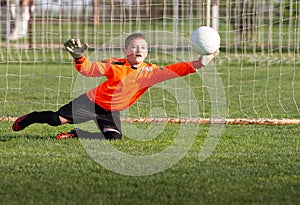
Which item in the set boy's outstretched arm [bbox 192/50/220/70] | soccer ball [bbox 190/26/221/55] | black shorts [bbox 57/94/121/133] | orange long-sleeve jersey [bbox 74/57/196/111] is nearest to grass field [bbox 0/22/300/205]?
black shorts [bbox 57/94/121/133]

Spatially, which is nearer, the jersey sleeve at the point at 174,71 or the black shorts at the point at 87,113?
the jersey sleeve at the point at 174,71

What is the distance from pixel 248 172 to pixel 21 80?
9171 millimetres

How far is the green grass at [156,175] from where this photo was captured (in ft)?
15.2

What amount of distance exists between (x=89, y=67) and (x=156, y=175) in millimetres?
1720

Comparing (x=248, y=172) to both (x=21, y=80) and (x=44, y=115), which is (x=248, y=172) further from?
(x=21, y=80)

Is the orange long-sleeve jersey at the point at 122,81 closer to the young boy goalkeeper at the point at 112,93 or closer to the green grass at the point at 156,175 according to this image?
the young boy goalkeeper at the point at 112,93

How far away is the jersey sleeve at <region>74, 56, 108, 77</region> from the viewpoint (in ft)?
21.5

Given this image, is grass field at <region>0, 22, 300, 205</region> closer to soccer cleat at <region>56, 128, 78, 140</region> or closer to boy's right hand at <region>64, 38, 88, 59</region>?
soccer cleat at <region>56, 128, 78, 140</region>

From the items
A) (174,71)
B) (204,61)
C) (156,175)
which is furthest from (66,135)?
(156,175)

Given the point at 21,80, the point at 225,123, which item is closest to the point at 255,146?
the point at 225,123

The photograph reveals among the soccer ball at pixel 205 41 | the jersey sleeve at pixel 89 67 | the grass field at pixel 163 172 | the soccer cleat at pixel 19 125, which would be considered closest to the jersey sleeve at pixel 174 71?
the soccer ball at pixel 205 41

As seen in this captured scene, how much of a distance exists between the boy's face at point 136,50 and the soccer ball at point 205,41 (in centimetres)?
65

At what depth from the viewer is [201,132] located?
7.43 metres

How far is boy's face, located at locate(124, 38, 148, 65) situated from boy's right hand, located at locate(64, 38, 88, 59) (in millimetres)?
559
